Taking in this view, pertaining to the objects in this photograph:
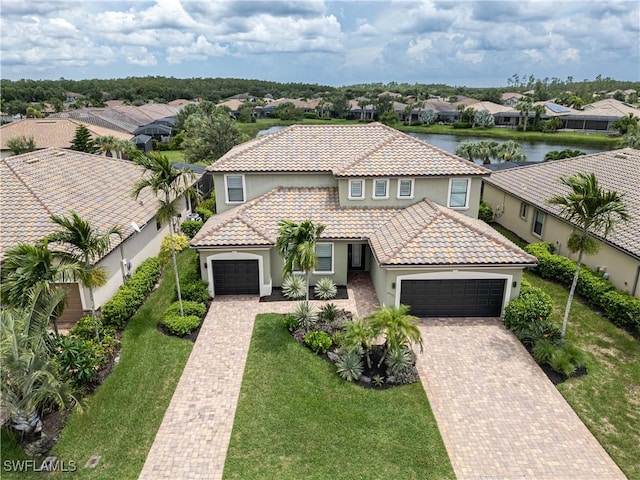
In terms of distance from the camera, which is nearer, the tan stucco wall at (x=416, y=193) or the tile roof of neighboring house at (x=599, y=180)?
the tile roof of neighboring house at (x=599, y=180)

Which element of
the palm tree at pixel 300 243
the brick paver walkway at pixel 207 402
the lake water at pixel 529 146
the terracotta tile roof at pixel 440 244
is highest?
the palm tree at pixel 300 243

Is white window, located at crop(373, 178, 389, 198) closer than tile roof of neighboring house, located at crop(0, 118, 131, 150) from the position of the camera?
Yes

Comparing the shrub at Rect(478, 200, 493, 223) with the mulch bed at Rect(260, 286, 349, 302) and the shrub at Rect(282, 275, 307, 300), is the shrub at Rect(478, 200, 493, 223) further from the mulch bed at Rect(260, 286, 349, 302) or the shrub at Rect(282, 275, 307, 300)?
the shrub at Rect(282, 275, 307, 300)

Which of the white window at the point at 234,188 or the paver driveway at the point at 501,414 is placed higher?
the white window at the point at 234,188

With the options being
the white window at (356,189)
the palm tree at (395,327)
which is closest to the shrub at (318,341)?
the palm tree at (395,327)

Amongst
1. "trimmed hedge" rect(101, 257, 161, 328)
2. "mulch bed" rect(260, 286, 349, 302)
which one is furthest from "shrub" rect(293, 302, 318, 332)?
"trimmed hedge" rect(101, 257, 161, 328)

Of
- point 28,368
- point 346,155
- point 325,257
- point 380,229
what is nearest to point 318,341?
point 325,257

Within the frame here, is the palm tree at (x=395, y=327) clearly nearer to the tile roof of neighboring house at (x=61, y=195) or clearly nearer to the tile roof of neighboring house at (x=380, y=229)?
the tile roof of neighboring house at (x=380, y=229)

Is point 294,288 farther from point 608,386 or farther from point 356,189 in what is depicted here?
point 608,386

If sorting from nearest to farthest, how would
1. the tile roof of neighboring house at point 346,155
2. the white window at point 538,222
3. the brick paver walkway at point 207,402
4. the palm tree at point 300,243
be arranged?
the brick paver walkway at point 207,402
the palm tree at point 300,243
the tile roof of neighboring house at point 346,155
the white window at point 538,222
